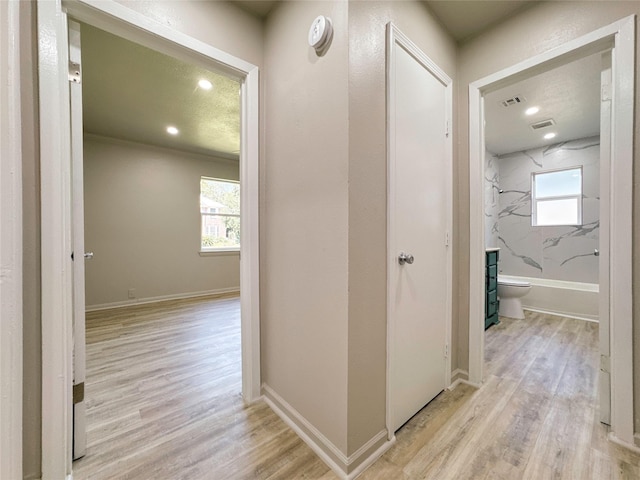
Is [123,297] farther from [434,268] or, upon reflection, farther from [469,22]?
[469,22]

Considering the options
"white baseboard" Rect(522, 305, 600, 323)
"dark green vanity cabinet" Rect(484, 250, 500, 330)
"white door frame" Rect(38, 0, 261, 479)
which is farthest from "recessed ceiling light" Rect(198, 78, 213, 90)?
"white baseboard" Rect(522, 305, 600, 323)

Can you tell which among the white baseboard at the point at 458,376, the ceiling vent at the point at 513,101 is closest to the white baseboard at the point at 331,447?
the white baseboard at the point at 458,376

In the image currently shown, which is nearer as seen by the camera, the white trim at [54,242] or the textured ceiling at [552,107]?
the white trim at [54,242]

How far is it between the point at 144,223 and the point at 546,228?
645 centimetres

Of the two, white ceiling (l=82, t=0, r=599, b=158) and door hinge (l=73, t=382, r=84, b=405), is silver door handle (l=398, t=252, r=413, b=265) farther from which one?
door hinge (l=73, t=382, r=84, b=405)

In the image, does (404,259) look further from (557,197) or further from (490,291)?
(557,197)

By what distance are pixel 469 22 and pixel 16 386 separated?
3043mm

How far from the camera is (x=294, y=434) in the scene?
4.60 ft

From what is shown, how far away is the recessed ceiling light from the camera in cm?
246

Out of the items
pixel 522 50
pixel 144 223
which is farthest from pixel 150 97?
pixel 522 50

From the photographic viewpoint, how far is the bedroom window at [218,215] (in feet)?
15.7

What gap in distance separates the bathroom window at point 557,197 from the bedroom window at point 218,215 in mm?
5314

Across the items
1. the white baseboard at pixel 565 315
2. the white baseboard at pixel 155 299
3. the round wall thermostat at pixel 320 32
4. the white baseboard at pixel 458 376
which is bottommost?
the white baseboard at pixel 565 315

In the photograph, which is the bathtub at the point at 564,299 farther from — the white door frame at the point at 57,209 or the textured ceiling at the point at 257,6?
the white door frame at the point at 57,209
